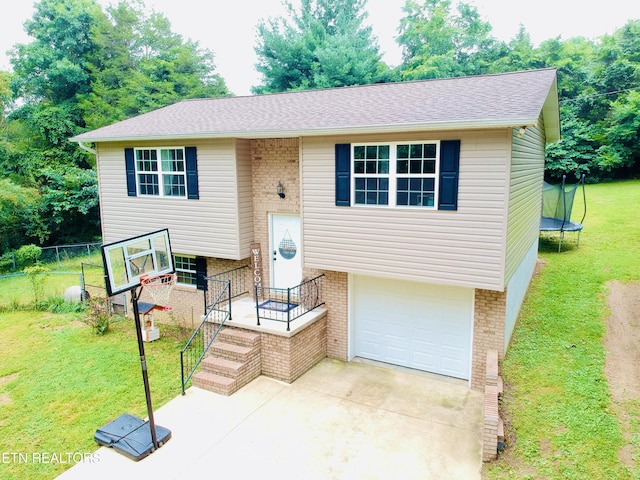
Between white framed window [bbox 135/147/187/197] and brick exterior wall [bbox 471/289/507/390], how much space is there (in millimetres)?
6901

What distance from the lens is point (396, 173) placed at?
8047 millimetres

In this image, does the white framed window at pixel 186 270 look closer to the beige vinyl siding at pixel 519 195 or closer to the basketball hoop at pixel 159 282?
the basketball hoop at pixel 159 282

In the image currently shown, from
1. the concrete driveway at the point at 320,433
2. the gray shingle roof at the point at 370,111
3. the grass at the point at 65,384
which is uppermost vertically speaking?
the gray shingle roof at the point at 370,111

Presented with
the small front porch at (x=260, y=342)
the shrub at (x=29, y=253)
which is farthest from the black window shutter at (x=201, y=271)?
the shrub at (x=29, y=253)

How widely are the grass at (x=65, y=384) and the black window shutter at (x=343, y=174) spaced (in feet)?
15.6

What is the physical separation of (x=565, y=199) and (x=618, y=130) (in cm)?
1418

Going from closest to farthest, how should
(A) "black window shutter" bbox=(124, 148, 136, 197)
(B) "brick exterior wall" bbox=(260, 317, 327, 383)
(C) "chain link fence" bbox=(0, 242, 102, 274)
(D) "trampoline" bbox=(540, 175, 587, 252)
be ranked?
1. (B) "brick exterior wall" bbox=(260, 317, 327, 383)
2. (A) "black window shutter" bbox=(124, 148, 136, 197)
3. (D) "trampoline" bbox=(540, 175, 587, 252)
4. (C) "chain link fence" bbox=(0, 242, 102, 274)

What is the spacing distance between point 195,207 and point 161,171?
1347 mm

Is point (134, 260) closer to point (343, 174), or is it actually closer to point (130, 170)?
point (343, 174)

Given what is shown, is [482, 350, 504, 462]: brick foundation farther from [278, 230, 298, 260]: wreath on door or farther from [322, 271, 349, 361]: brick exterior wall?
[278, 230, 298, 260]: wreath on door

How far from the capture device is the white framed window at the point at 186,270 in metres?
11.6

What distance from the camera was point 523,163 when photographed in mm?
8875

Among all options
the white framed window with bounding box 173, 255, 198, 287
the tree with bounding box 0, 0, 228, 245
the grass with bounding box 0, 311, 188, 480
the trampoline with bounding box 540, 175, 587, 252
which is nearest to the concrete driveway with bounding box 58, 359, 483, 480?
the grass with bounding box 0, 311, 188, 480

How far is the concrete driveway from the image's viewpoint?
6148 millimetres
